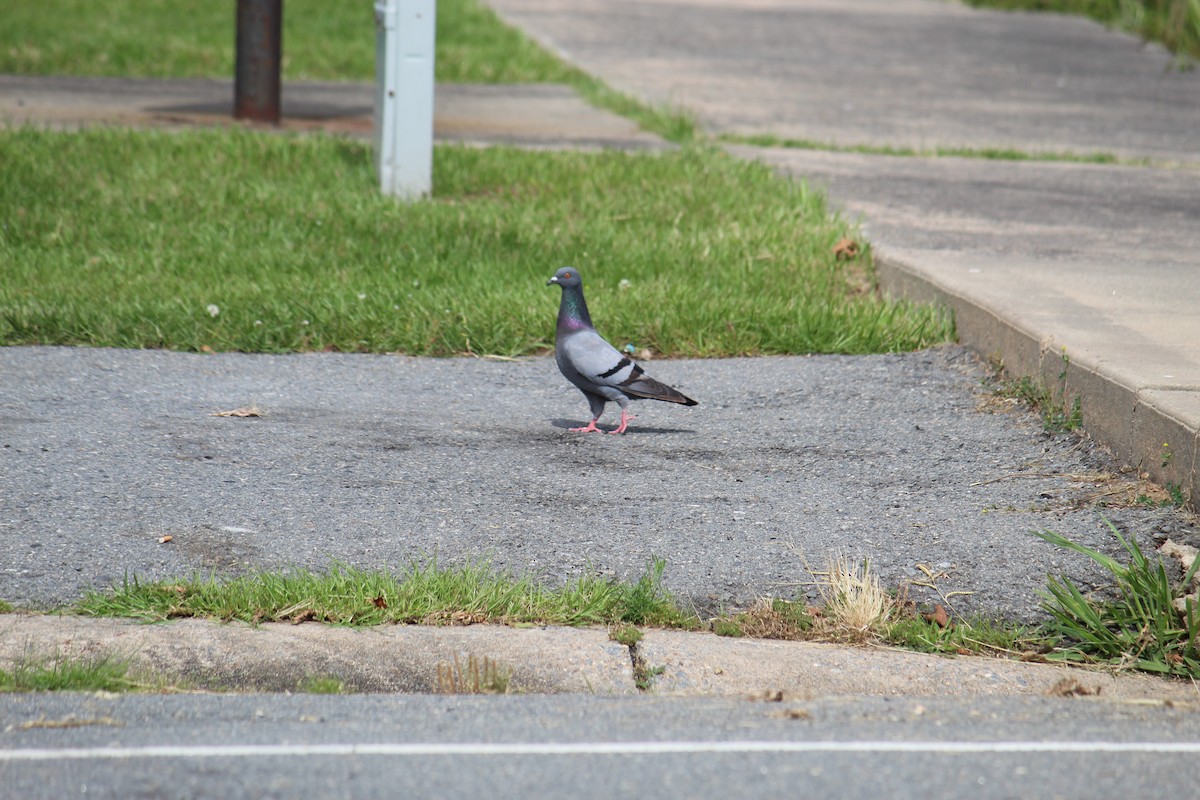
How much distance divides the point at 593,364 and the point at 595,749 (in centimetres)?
235

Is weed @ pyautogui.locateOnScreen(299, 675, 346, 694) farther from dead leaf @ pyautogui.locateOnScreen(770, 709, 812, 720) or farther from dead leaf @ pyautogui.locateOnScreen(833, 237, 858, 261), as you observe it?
dead leaf @ pyautogui.locateOnScreen(833, 237, 858, 261)

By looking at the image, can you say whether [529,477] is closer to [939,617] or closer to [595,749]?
[939,617]

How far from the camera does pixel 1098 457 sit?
17.0 ft

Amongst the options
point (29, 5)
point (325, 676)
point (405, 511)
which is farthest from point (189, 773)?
point (29, 5)

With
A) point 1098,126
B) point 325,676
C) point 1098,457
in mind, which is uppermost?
point 1098,126

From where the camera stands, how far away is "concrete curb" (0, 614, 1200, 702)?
3707 millimetres

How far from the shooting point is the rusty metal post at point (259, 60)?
10734 mm

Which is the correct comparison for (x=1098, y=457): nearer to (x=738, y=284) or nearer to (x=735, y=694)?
(x=735, y=694)

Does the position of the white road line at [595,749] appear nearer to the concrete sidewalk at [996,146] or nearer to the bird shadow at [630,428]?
the concrete sidewalk at [996,146]

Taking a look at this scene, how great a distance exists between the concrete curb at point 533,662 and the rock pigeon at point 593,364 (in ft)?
5.19

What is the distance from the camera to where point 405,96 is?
901cm

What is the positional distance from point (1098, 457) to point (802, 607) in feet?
5.40

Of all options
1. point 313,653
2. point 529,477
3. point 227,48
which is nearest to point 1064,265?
point 529,477

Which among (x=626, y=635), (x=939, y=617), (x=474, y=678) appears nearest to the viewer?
(x=474, y=678)
